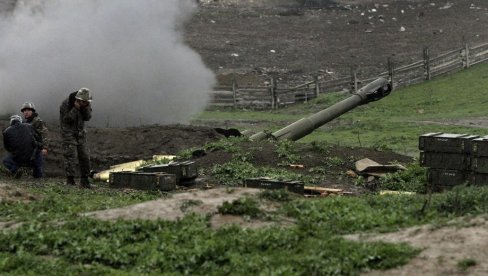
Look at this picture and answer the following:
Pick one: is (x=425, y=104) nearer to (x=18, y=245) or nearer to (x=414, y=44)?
(x=414, y=44)

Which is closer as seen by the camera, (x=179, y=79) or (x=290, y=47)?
(x=179, y=79)

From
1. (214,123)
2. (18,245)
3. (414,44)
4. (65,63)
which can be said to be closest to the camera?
(18,245)

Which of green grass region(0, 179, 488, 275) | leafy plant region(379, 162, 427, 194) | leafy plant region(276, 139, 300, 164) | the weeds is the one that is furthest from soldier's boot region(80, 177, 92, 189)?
the weeds

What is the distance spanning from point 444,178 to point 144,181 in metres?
5.38

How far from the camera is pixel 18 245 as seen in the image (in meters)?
12.4

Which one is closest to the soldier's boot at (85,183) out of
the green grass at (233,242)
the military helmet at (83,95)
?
the military helmet at (83,95)

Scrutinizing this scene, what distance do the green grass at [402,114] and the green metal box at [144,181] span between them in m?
9.51

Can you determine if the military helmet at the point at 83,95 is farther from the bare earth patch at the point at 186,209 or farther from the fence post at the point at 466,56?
A: the fence post at the point at 466,56

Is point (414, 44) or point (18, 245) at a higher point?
point (414, 44)

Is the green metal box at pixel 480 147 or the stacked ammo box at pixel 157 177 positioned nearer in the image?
the green metal box at pixel 480 147

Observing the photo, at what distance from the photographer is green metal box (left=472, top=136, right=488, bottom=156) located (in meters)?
17.3

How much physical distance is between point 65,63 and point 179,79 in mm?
3754

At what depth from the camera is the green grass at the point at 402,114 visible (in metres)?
30.1

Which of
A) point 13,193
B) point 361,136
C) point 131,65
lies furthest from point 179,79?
point 13,193
